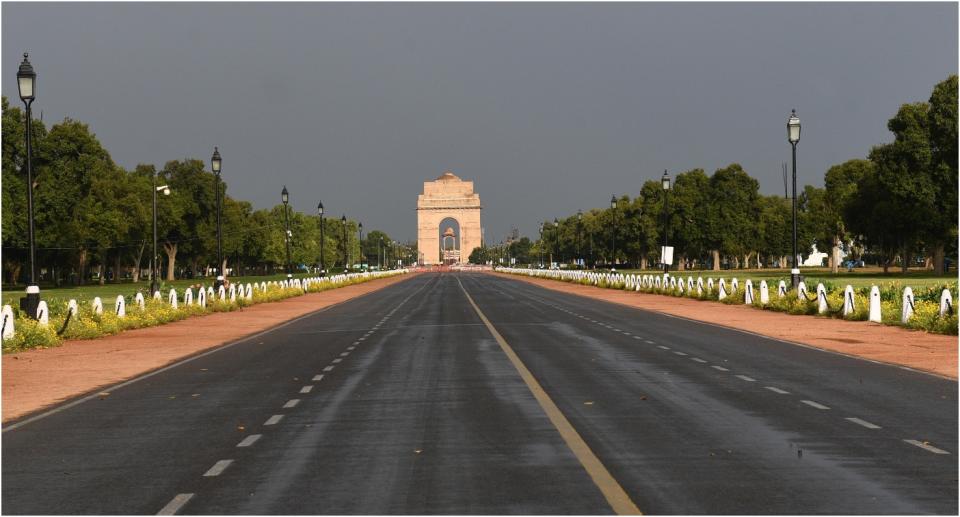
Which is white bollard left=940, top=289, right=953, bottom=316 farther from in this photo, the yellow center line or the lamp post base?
the lamp post base

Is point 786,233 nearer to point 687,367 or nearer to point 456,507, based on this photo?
point 687,367

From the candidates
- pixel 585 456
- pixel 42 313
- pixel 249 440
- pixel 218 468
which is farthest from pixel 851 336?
pixel 218 468

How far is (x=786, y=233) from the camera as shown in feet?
458

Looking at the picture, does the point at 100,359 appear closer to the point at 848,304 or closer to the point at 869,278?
the point at 848,304

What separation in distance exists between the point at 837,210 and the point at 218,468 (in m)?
98.7

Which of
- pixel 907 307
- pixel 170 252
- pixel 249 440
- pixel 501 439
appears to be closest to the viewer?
pixel 501 439

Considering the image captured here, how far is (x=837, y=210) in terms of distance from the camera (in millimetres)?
100812

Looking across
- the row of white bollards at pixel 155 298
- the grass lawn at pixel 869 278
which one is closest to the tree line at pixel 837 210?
the grass lawn at pixel 869 278

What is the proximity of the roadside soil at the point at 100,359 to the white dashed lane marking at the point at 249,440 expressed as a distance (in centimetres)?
349

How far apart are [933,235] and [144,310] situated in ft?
193

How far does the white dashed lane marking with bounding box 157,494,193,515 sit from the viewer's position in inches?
287

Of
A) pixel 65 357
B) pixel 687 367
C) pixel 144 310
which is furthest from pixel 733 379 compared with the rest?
pixel 144 310

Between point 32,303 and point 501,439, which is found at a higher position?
point 32,303

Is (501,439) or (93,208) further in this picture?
(93,208)
